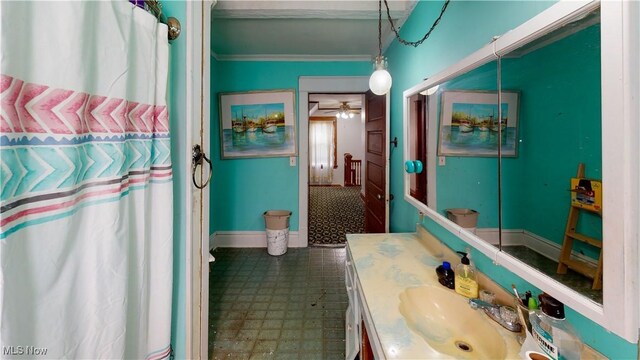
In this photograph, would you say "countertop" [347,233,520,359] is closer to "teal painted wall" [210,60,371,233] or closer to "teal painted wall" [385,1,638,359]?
"teal painted wall" [385,1,638,359]

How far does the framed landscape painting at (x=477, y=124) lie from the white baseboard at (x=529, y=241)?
27 centimetres

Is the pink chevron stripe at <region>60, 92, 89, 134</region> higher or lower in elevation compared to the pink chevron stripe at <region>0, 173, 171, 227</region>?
higher

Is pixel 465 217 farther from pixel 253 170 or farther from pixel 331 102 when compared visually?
pixel 331 102

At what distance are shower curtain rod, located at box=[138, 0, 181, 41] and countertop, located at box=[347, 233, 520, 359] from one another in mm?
1330

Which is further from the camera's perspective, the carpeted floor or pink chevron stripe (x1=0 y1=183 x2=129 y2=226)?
the carpeted floor

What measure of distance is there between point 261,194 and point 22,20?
108 inches

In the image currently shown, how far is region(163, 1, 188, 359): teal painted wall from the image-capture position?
3.58 feet

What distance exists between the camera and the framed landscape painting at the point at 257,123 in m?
3.08

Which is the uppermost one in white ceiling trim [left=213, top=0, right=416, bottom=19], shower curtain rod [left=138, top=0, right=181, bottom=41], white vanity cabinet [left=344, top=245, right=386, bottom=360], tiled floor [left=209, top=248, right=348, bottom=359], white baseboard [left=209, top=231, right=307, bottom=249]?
white ceiling trim [left=213, top=0, right=416, bottom=19]

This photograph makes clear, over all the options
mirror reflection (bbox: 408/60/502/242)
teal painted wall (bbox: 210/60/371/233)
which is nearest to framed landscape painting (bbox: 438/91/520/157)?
mirror reflection (bbox: 408/60/502/242)

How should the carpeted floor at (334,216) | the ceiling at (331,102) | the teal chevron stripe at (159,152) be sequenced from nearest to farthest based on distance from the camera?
1. the teal chevron stripe at (159,152)
2. the carpeted floor at (334,216)
3. the ceiling at (331,102)

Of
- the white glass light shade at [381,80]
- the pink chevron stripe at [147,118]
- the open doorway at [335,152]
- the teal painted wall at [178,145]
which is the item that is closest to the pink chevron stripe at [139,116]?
the pink chevron stripe at [147,118]

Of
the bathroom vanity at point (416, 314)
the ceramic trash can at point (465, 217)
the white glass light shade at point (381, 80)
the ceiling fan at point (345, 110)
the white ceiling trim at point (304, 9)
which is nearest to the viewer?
the bathroom vanity at point (416, 314)

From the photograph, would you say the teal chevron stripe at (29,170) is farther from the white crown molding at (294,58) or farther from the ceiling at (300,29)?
the white crown molding at (294,58)
